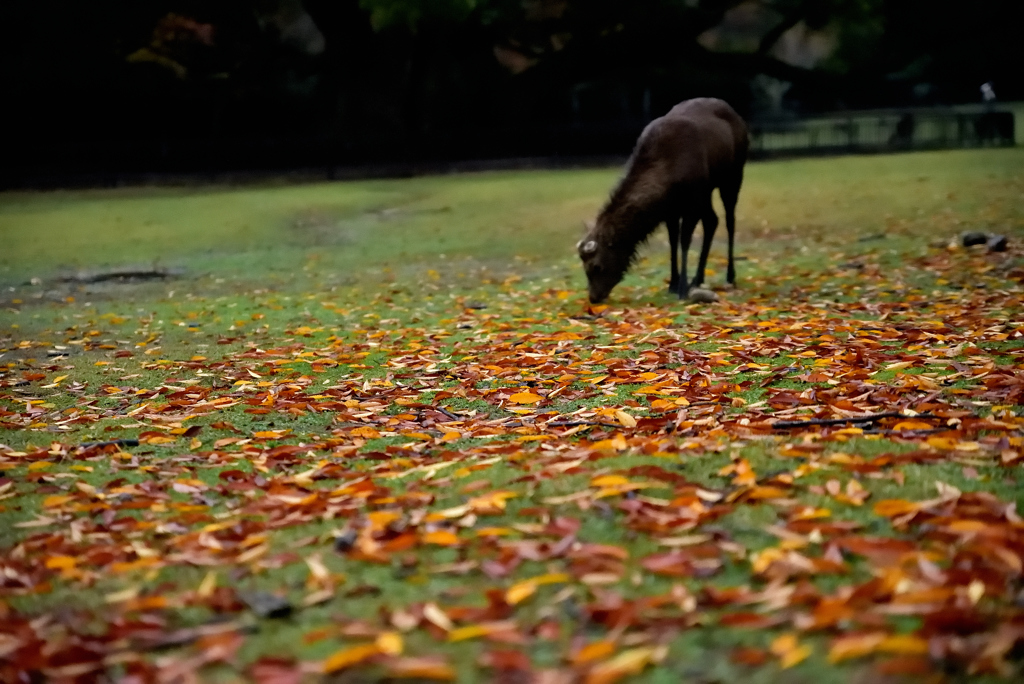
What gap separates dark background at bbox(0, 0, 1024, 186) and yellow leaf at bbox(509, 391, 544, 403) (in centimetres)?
2368

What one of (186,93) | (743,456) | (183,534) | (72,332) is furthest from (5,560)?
(186,93)

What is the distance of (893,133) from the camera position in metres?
33.3

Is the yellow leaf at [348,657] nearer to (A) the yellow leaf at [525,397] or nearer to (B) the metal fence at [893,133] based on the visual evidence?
(A) the yellow leaf at [525,397]

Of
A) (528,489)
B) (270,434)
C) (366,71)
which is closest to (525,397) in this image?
(270,434)

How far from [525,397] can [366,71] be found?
2778 cm

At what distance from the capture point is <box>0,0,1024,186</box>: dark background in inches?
1224

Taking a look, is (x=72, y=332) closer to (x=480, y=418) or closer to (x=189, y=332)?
(x=189, y=332)

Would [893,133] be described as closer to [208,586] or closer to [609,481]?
[609,481]

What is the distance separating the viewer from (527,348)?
801 cm

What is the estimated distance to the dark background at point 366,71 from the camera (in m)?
31.1

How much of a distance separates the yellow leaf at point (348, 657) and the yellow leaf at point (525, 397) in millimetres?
3255

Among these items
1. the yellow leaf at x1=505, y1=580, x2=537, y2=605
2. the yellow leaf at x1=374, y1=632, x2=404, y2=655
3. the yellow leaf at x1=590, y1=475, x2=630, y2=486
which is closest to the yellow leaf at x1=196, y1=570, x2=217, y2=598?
the yellow leaf at x1=374, y1=632, x2=404, y2=655

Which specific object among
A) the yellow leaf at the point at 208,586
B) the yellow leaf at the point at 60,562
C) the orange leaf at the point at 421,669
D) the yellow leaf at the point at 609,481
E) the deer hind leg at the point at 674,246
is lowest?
the orange leaf at the point at 421,669

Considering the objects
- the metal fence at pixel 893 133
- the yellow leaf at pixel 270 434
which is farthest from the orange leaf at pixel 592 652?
the metal fence at pixel 893 133
